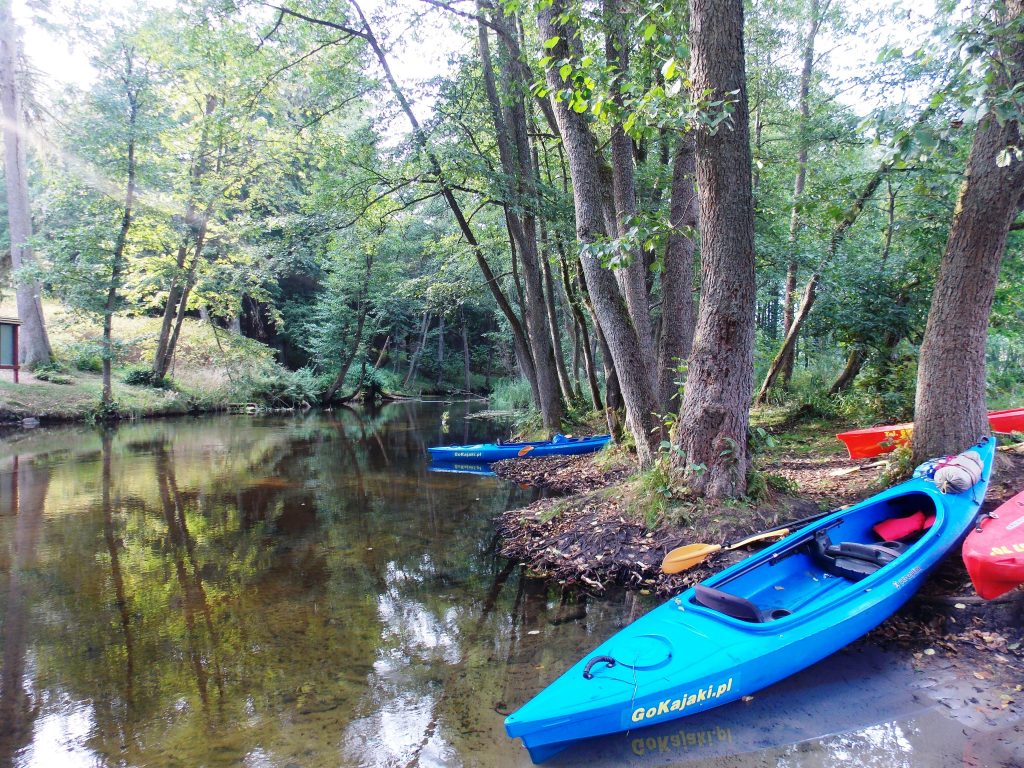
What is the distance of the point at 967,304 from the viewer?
5367mm

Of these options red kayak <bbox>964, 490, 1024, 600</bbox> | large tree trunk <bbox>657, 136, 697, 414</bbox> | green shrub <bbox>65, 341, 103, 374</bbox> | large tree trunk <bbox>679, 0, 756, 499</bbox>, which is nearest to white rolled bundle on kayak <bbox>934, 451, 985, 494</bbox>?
red kayak <bbox>964, 490, 1024, 600</bbox>

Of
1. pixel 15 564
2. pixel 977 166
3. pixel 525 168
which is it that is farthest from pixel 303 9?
pixel 977 166

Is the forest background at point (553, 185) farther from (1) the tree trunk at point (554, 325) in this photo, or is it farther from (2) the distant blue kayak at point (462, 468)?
(2) the distant blue kayak at point (462, 468)

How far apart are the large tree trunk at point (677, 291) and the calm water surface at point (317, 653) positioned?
2.77 meters

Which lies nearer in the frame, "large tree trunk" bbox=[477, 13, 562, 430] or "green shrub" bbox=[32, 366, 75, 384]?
"large tree trunk" bbox=[477, 13, 562, 430]

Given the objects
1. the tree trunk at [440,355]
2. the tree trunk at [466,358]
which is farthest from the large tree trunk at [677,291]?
the tree trunk at [440,355]

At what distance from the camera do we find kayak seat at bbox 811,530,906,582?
13.0 ft

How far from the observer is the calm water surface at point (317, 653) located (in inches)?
111

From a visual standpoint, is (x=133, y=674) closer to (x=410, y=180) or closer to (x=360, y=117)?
(x=410, y=180)

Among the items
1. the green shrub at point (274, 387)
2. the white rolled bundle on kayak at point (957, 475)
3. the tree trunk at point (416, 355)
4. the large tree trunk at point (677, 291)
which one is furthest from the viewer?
the tree trunk at point (416, 355)

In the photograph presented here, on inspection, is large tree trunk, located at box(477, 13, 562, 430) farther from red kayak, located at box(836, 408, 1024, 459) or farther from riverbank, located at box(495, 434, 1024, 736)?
red kayak, located at box(836, 408, 1024, 459)

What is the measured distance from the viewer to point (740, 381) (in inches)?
209

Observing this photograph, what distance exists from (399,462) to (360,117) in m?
7.02

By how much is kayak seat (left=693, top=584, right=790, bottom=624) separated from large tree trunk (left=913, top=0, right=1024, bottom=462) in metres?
3.59
